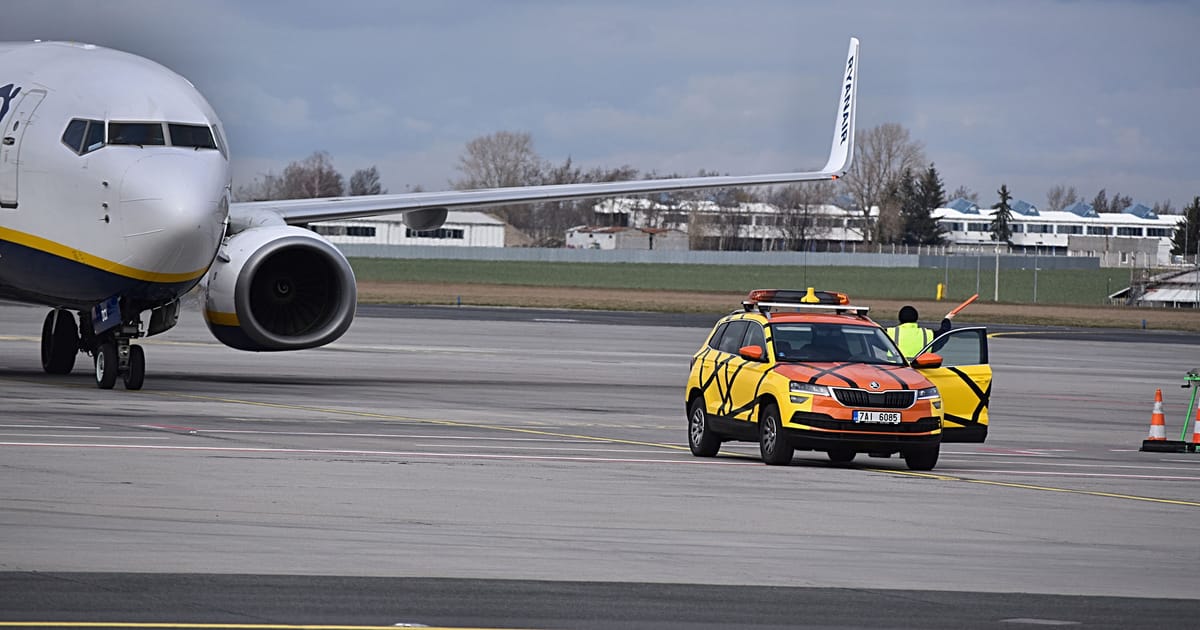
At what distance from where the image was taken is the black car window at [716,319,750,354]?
20.7 metres

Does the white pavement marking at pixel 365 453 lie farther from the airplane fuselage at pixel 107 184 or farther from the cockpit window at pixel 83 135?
the cockpit window at pixel 83 135

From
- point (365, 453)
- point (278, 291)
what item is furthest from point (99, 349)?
point (365, 453)

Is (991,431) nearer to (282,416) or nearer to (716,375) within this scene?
(716,375)

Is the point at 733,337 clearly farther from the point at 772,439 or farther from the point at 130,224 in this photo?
→ the point at 130,224

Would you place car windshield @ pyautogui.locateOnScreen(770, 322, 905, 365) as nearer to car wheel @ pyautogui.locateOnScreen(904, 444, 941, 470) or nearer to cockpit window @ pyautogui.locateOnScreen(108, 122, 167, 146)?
car wheel @ pyautogui.locateOnScreen(904, 444, 941, 470)

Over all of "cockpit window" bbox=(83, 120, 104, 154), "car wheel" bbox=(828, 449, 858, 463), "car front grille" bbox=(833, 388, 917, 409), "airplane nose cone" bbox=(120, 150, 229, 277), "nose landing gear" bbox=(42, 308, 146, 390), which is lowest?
"car wheel" bbox=(828, 449, 858, 463)

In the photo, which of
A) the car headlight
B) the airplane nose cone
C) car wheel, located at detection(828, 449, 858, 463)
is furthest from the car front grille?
the airplane nose cone

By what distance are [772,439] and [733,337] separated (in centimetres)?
235

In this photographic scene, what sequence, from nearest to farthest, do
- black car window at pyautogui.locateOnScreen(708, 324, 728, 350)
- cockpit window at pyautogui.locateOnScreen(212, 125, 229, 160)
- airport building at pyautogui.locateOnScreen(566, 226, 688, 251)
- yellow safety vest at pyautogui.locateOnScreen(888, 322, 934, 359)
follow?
black car window at pyautogui.locateOnScreen(708, 324, 728, 350)
yellow safety vest at pyautogui.locateOnScreen(888, 322, 934, 359)
cockpit window at pyautogui.locateOnScreen(212, 125, 229, 160)
airport building at pyautogui.locateOnScreen(566, 226, 688, 251)

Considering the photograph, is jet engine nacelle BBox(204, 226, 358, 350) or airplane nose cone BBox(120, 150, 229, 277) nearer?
airplane nose cone BBox(120, 150, 229, 277)

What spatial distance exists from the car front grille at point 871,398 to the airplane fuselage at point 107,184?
10040 mm

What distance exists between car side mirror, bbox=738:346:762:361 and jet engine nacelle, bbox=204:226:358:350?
931cm

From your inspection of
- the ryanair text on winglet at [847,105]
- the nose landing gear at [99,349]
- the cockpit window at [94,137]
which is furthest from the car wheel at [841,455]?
the ryanair text on winglet at [847,105]

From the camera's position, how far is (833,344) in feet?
66.0
